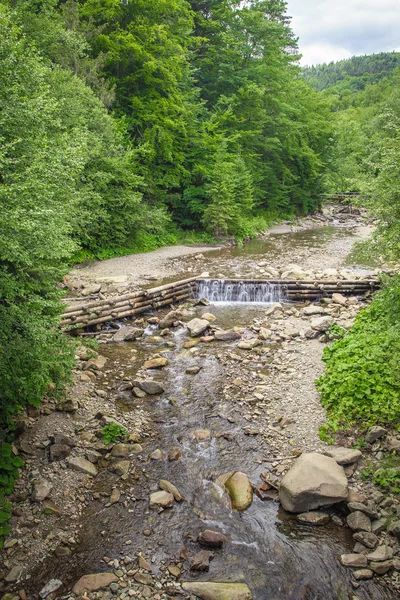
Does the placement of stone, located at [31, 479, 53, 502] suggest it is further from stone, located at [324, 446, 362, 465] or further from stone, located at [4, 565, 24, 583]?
stone, located at [324, 446, 362, 465]

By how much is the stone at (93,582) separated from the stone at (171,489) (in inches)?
57.0

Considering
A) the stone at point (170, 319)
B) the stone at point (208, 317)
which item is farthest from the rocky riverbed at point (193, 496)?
the stone at point (208, 317)

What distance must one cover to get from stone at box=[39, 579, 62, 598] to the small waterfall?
11838 mm

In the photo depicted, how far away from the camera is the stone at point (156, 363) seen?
31.5ft

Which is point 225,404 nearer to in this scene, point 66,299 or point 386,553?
point 386,553

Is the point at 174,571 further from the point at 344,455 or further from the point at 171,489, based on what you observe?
the point at 344,455

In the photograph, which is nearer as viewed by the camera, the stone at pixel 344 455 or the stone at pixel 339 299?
the stone at pixel 344 455

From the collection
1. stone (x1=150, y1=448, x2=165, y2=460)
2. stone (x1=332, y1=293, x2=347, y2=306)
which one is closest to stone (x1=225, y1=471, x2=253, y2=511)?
stone (x1=150, y1=448, x2=165, y2=460)

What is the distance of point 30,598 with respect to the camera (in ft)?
13.5

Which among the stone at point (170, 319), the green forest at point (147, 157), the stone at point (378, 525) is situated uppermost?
the green forest at point (147, 157)

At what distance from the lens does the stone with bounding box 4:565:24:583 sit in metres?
4.26

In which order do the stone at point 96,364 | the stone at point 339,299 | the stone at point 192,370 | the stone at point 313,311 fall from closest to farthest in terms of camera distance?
the stone at point 96,364, the stone at point 192,370, the stone at point 313,311, the stone at point 339,299

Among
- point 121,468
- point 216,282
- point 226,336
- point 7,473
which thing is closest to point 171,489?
point 121,468

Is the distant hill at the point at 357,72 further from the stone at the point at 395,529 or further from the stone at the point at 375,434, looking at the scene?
the stone at the point at 395,529
